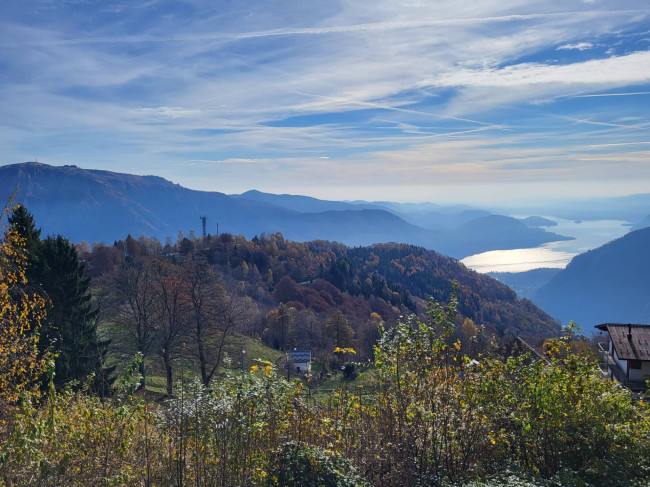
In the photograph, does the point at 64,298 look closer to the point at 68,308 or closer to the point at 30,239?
the point at 68,308

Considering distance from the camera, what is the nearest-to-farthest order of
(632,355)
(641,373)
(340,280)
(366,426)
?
1. (366,426)
2. (632,355)
3. (641,373)
4. (340,280)

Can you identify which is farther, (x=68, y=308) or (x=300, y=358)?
(x=300, y=358)

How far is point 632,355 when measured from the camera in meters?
20.7

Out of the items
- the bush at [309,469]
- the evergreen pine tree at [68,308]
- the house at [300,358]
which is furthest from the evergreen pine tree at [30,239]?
the house at [300,358]

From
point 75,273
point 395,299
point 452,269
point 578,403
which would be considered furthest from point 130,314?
point 452,269

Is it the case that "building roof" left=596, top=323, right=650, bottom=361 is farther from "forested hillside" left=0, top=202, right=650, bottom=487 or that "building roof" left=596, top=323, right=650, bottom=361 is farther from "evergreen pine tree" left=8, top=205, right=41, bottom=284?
"evergreen pine tree" left=8, top=205, right=41, bottom=284

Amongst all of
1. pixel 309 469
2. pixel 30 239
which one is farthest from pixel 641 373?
pixel 30 239

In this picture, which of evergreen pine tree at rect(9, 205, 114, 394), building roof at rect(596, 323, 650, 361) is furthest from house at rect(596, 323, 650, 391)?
evergreen pine tree at rect(9, 205, 114, 394)

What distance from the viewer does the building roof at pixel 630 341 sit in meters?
20.7

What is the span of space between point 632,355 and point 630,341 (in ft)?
2.76

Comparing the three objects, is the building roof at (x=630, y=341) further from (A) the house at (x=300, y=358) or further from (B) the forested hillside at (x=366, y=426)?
(A) the house at (x=300, y=358)

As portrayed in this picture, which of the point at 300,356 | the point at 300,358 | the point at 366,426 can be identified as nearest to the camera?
the point at 366,426

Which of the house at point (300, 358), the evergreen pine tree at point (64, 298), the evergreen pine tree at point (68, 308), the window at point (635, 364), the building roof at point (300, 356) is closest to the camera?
the evergreen pine tree at point (64, 298)

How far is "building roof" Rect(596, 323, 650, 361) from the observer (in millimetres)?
20688
